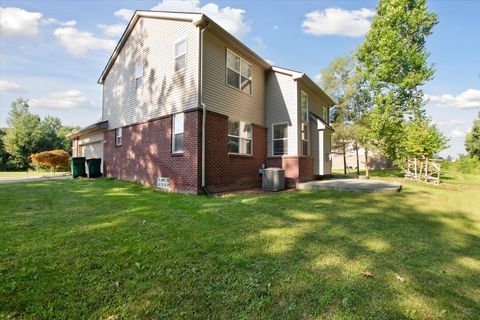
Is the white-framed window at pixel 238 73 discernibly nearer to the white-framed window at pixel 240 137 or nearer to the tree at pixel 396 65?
the white-framed window at pixel 240 137

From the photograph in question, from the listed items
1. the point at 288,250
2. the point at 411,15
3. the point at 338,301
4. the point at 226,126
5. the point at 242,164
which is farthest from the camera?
the point at 411,15

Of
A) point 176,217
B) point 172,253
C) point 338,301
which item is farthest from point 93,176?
point 338,301

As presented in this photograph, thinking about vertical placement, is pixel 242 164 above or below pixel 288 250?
above

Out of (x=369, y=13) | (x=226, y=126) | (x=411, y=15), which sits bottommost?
(x=226, y=126)

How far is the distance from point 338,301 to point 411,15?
2333 centimetres

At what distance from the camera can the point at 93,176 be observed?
1334 cm

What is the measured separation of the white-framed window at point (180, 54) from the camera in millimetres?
9266

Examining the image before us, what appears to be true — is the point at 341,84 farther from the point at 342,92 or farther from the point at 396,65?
the point at 396,65

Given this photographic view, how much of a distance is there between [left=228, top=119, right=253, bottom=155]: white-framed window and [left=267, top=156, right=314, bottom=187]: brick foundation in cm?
156

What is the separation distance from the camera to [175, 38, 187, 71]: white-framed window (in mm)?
9266

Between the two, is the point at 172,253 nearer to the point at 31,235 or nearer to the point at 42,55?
the point at 31,235

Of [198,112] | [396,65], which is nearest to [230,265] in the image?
[198,112]

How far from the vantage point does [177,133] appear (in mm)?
9305

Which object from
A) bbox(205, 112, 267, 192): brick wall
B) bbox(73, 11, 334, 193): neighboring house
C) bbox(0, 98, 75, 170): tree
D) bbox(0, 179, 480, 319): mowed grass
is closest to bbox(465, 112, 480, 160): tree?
bbox(73, 11, 334, 193): neighboring house
